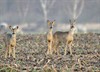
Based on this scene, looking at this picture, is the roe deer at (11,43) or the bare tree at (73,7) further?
the bare tree at (73,7)

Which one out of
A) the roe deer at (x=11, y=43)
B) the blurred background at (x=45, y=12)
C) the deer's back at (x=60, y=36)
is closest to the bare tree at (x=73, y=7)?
the blurred background at (x=45, y=12)

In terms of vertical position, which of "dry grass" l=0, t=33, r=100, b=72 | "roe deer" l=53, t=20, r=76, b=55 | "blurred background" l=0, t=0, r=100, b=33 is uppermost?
"blurred background" l=0, t=0, r=100, b=33

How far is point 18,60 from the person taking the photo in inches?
559

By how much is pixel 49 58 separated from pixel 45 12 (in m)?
29.3

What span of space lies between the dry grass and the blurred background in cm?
2328

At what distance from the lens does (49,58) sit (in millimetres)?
14250

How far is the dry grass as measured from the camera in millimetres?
12523

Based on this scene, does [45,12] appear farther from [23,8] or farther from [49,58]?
[49,58]

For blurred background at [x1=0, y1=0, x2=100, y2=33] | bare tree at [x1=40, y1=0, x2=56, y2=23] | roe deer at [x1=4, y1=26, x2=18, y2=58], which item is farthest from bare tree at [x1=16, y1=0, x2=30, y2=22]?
roe deer at [x1=4, y1=26, x2=18, y2=58]

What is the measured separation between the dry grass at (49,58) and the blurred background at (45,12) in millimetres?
23280

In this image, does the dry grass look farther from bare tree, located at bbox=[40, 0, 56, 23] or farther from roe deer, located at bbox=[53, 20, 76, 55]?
bare tree, located at bbox=[40, 0, 56, 23]

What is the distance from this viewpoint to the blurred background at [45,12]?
43750 millimetres

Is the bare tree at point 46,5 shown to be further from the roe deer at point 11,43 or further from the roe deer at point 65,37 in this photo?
the roe deer at point 11,43

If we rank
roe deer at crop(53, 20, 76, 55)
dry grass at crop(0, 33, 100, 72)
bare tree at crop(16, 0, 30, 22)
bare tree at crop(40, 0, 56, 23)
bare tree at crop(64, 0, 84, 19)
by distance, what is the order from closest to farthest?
dry grass at crop(0, 33, 100, 72), roe deer at crop(53, 20, 76, 55), bare tree at crop(40, 0, 56, 23), bare tree at crop(64, 0, 84, 19), bare tree at crop(16, 0, 30, 22)
